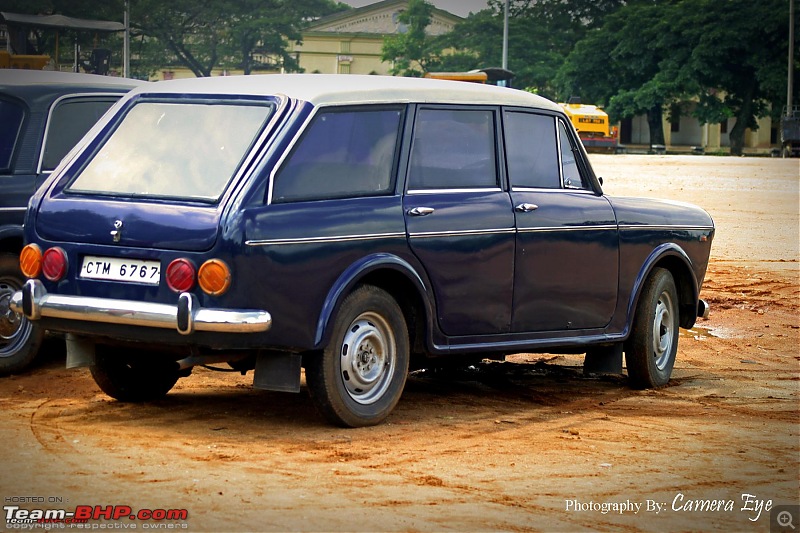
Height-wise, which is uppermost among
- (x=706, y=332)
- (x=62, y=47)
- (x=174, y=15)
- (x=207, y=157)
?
(x=174, y=15)

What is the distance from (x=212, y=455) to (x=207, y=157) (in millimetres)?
1550

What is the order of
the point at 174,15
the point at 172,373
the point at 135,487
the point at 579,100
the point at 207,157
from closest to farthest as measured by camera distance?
the point at 135,487 → the point at 207,157 → the point at 172,373 → the point at 579,100 → the point at 174,15

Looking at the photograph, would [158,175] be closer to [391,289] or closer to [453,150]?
[391,289]

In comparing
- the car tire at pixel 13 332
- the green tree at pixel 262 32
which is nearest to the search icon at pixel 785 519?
the car tire at pixel 13 332

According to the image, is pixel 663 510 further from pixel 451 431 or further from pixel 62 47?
pixel 62 47

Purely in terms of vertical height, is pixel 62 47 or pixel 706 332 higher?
pixel 62 47

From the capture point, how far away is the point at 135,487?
5.99 metres

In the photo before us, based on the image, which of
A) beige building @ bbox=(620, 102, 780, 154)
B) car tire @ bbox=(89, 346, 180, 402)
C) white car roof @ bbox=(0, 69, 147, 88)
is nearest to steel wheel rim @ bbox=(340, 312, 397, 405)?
car tire @ bbox=(89, 346, 180, 402)

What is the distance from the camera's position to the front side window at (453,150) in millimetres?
8102

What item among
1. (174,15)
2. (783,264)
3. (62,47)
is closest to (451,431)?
(783,264)

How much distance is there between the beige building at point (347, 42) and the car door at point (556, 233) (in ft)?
312

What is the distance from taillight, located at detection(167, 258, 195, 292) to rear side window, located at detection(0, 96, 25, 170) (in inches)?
123

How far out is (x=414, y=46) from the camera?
8812 cm

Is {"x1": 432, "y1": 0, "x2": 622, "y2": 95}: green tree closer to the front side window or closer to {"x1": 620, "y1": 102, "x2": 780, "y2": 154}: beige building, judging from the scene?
{"x1": 620, "y1": 102, "x2": 780, "y2": 154}: beige building
